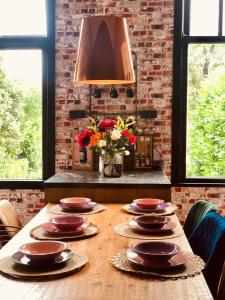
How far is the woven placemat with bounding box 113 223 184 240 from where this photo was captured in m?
2.46

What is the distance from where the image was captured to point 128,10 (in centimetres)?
513

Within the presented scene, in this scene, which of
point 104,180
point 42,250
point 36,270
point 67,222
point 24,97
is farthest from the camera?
point 24,97

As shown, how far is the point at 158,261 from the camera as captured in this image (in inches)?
77.0

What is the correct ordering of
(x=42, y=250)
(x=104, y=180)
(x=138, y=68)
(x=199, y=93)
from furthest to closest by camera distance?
(x=199, y=93) < (x=138, y=68) < (x=104, y=180) < (x=42, y=250)

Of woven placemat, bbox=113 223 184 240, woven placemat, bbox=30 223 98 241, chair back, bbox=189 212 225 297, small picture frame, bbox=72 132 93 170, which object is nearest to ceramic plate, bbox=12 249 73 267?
woven placemat, bbox=30 223 98 241

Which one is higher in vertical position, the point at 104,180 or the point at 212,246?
the point at 104,180

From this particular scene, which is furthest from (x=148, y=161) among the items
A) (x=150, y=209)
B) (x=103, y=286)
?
(x=103, y=286)

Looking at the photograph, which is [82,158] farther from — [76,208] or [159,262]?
[159,262]

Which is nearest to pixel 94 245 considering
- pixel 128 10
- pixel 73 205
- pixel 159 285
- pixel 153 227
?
pixel 153 227

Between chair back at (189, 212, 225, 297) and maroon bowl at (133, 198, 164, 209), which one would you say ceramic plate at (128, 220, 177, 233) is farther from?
maroon bowl at (133, 198, 164, 209)

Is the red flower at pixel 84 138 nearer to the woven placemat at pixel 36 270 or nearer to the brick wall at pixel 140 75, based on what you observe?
the brick wall at pixel 140 75

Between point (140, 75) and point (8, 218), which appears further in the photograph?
point (140, 75)

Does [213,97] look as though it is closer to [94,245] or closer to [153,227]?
[153,227]

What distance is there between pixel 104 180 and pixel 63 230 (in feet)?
4.80
